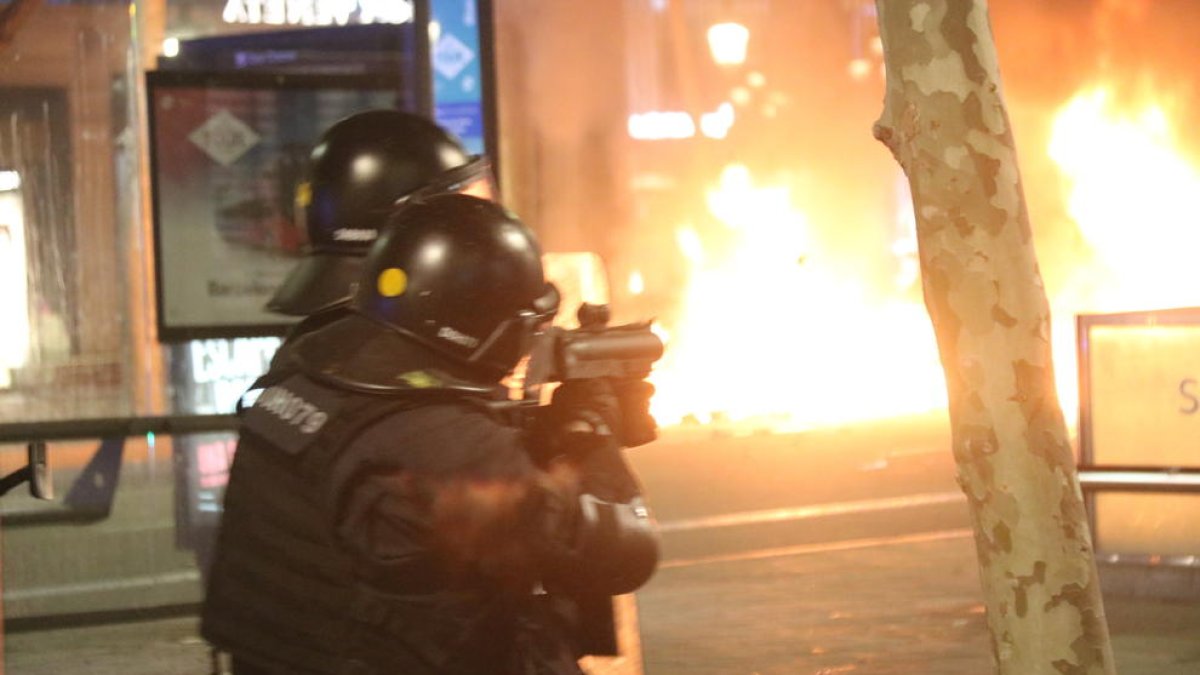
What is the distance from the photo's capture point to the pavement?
672 centimetres

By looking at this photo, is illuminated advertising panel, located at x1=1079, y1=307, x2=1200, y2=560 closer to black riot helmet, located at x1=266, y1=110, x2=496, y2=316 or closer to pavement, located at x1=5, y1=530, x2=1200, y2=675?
pavement, located at x1=5, y1=530, x2=1200, y2=675

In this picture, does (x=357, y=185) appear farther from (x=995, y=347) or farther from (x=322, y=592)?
(x=995, y=347)

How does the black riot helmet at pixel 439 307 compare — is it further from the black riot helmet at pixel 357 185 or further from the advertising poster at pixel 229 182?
the advertising poster at pixel 229 182

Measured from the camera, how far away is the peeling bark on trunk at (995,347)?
3768 millimetres

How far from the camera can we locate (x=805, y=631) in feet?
24.5

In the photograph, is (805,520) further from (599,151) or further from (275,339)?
(599,151)

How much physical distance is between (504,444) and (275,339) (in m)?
4.71

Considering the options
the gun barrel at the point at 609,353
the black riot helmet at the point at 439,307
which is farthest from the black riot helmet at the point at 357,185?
the gun barrel at the point at 609,353

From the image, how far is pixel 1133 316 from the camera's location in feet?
24.5

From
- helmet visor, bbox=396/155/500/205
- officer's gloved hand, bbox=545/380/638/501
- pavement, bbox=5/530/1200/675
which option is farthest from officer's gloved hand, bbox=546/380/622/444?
pavement, bbox=5/530/1200/675

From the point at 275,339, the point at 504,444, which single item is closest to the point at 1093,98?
the point at 275,339

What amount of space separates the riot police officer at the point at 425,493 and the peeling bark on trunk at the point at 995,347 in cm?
147

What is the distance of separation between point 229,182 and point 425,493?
461 cm

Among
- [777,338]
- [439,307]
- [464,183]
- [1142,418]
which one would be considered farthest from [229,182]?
[777,338]
